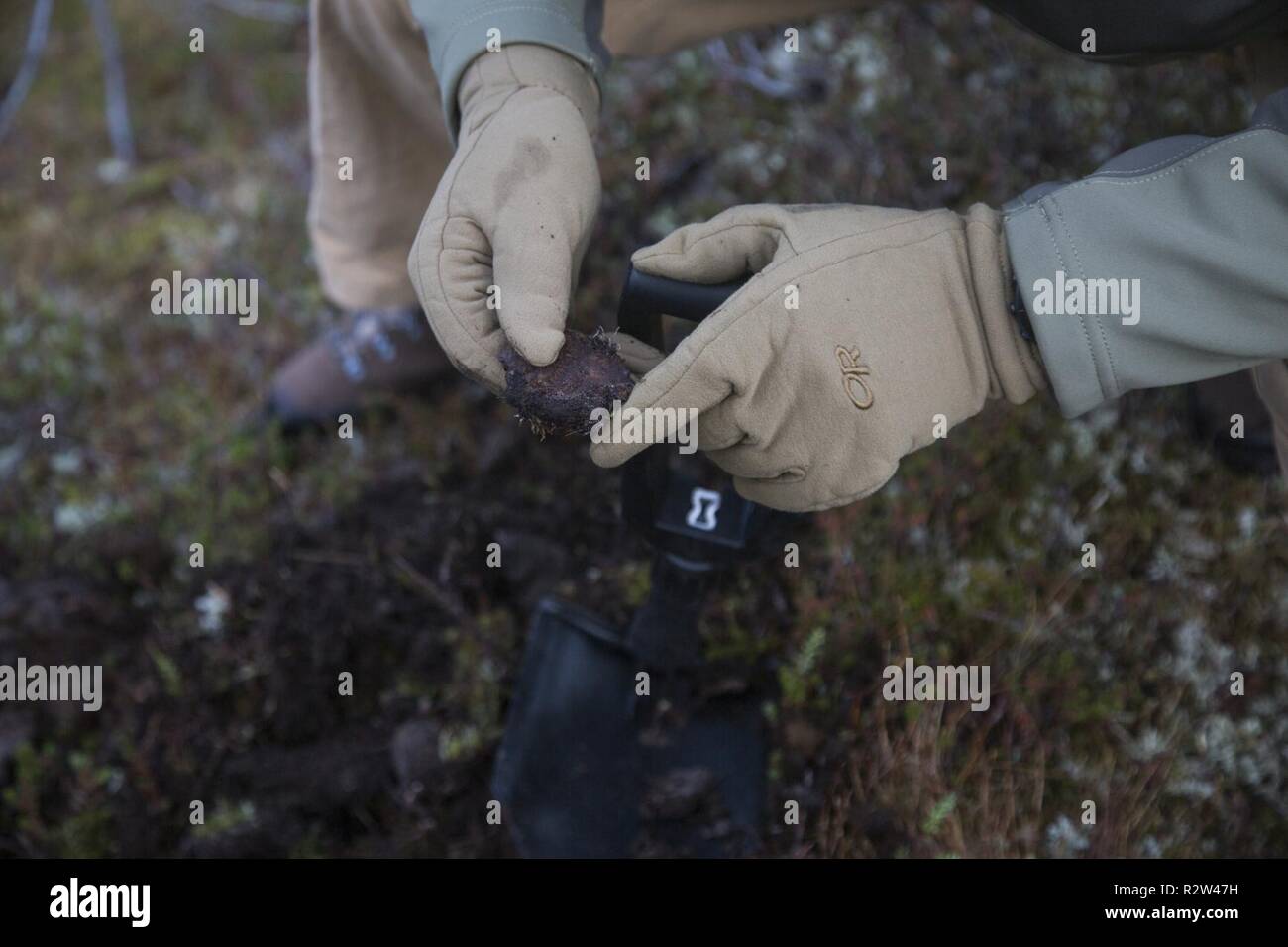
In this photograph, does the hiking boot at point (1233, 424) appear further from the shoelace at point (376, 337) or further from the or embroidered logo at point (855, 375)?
the shoelace at point (376, 337)

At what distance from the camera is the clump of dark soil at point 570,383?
1563mm

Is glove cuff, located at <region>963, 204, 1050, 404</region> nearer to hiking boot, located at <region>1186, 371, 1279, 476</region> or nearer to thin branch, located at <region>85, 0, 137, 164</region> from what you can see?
hiking boot, located at <region>1186, 371, 1279, 476</region>

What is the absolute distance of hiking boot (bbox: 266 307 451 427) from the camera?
300cm

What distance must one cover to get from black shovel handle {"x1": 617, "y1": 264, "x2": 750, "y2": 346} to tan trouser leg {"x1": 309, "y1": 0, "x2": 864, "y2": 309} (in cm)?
89

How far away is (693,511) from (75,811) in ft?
5.62

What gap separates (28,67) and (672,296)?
3.66 metres

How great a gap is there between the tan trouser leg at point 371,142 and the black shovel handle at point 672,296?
984 mm

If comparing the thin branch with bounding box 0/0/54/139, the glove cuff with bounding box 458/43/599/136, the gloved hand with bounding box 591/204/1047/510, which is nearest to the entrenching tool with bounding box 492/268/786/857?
the gloved hand with bounding box 591/204/1047/510

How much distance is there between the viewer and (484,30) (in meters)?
1.89

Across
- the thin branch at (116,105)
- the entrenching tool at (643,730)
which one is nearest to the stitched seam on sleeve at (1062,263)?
the entrenching tool at (643,730)

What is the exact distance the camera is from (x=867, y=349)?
62.2 inches


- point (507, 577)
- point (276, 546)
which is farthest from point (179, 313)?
point (507, 577)

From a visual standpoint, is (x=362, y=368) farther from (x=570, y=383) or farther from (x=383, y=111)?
(x=570, y=383)
